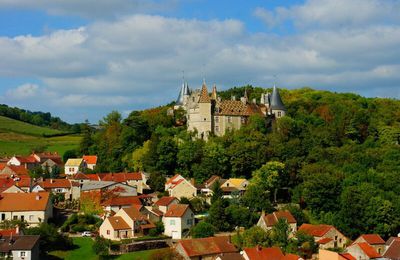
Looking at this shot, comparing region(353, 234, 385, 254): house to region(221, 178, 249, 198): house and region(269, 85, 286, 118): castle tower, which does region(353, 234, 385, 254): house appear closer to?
region(221, 178, 249, 198): house

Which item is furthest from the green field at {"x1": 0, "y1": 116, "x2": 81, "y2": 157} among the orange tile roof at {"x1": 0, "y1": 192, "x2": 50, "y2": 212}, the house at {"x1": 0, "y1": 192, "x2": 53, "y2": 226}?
the house at {"x1": 0, "y1": 192, "x2": 53, "y2": 226}

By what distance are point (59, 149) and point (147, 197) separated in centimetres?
4058

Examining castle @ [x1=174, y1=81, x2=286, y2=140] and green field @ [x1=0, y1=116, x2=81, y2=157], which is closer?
castle @ [x1=174, y1=81, x2=286, y2=140]

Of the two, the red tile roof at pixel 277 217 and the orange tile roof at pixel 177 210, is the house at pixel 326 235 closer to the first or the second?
the red tile roof at pixel 277 217

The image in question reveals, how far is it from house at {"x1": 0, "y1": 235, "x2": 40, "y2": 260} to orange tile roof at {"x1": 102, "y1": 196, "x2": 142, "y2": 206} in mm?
11517

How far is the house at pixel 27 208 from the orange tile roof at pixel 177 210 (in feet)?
36.4

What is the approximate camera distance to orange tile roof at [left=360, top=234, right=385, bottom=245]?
163 ft

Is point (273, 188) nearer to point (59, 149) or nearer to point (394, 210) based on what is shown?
point (394, 210)

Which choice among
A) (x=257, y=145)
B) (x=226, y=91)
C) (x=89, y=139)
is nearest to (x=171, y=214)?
(x=257, y=145)

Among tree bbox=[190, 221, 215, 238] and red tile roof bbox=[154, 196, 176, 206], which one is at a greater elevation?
red tile roof bbox=[154, 196, 176, 206]

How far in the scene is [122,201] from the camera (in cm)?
5819

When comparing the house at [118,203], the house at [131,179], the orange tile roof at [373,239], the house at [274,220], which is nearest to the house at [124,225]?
the house at [118,203]

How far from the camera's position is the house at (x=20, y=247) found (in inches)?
1790

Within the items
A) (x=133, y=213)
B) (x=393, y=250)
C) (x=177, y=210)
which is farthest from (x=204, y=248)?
(x=393, y=250)
